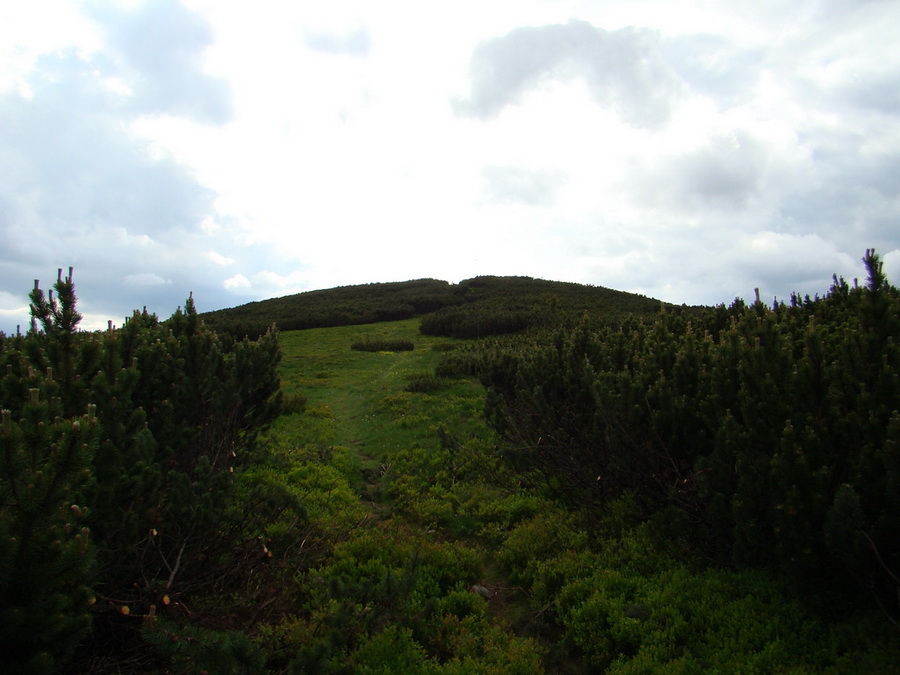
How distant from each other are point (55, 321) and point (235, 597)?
305 centimetres

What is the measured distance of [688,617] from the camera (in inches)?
176

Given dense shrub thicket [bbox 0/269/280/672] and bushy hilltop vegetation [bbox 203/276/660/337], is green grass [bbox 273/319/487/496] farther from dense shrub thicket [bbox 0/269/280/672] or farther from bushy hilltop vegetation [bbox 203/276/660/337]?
bushy hilltop vegetation [bbox 203/276/660/337]

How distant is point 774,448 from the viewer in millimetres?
4359

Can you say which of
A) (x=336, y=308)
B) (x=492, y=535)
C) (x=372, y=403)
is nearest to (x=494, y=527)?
(x=492, y=535)

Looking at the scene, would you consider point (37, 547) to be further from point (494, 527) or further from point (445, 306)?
point (445, 306)

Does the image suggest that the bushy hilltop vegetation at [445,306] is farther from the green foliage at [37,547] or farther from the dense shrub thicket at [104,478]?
the green foliage at [37,547]

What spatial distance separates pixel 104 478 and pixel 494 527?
5.07 metres

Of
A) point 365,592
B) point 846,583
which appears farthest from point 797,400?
point 365,592

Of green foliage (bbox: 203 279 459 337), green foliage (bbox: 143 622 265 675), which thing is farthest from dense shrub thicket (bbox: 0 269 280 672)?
green foliage (bbox: 203 279 459 337)

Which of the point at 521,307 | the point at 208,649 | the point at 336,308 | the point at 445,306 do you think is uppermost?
the point at 336,308

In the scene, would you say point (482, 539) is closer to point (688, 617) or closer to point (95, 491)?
point (688, 617)

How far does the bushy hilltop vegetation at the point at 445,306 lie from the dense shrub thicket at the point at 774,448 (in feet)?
78.9

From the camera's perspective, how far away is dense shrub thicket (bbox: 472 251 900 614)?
3.71 metres

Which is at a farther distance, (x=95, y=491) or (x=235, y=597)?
(x=235, y=597)
